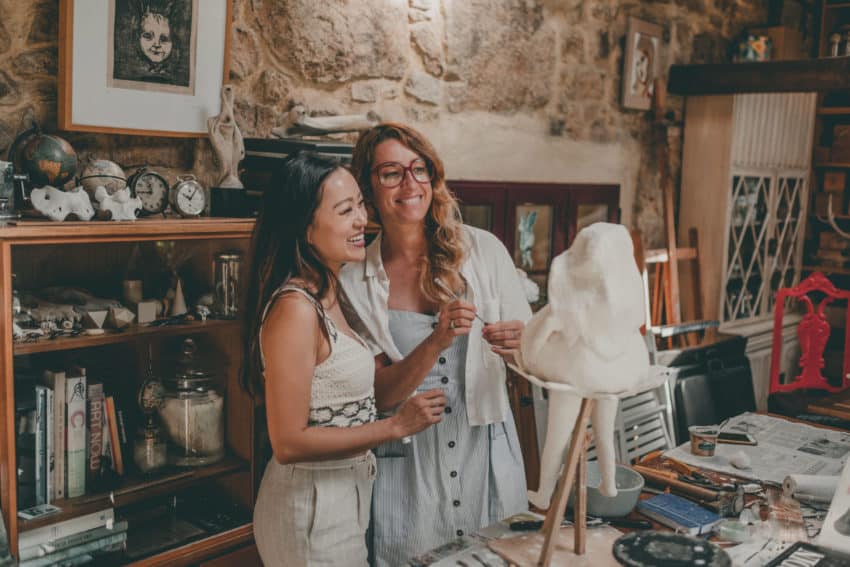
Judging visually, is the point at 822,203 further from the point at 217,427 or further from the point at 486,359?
the point at 217,427

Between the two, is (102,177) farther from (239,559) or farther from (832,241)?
(832,241)

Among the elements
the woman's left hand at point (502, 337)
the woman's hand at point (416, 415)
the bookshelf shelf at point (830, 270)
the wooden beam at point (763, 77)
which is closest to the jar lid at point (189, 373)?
the woman's hand at point (416, 415)

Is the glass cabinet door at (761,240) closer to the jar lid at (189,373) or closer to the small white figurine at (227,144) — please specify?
the small white figurine at (227,144)

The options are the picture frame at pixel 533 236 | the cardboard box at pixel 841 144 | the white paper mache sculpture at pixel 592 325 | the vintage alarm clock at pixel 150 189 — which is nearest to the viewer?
the white paper mache sculpture at pixel 592 325

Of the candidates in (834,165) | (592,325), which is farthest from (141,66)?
(834,165)

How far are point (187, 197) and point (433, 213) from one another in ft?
2.39

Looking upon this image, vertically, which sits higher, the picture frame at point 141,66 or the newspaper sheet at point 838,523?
the picture frame at point 141,66

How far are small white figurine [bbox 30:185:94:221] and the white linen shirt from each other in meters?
0.69

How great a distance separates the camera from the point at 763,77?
4.09 metres

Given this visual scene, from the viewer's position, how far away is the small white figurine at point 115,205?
2012 millimetres

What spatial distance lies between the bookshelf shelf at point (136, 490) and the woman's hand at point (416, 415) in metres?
0.78

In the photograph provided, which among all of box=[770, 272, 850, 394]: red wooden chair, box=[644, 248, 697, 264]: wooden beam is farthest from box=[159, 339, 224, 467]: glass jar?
box=[770, 272, 850, 394]: red wooden chair

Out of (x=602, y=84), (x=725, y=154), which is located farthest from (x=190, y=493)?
(x=725, y=154)

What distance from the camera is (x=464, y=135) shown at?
339 cm
